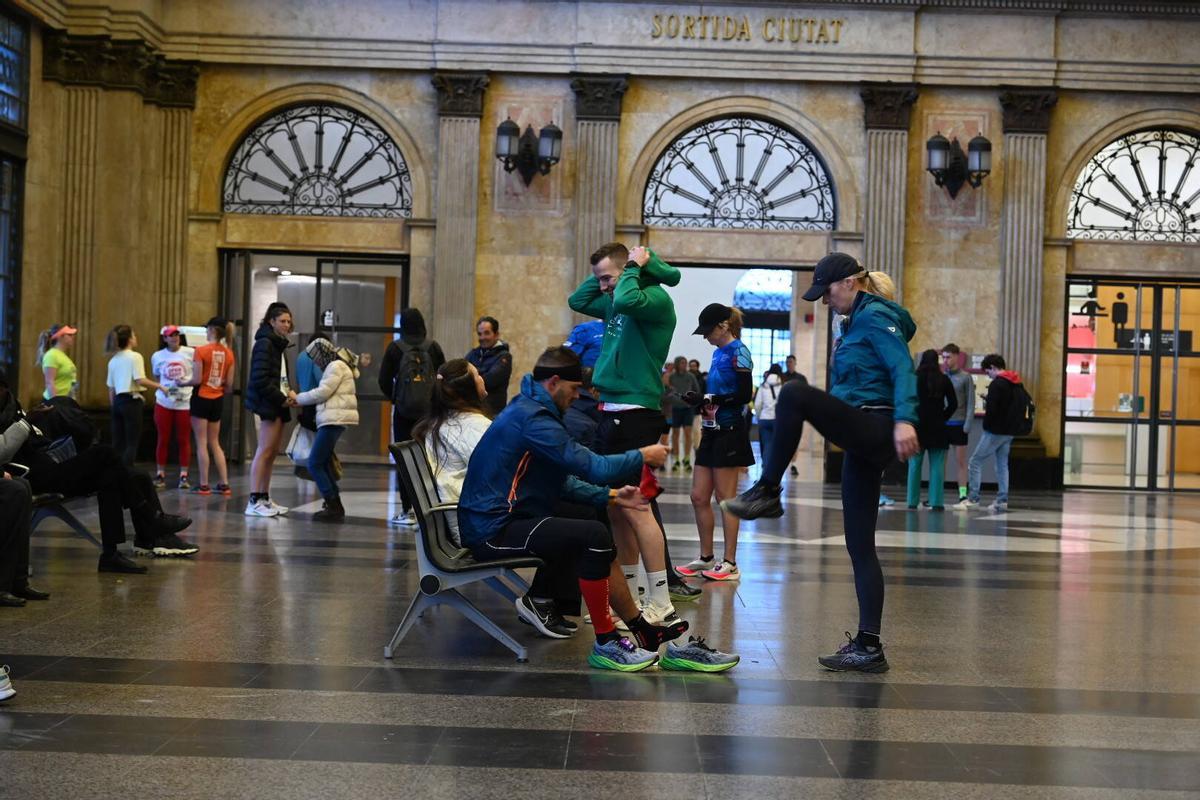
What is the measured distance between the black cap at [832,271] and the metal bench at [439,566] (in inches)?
68.3

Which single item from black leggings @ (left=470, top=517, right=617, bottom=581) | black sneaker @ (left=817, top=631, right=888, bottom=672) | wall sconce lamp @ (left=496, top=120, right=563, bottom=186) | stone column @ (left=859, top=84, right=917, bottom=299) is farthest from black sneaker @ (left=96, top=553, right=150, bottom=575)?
stone column @ (left=859, top=84, right=917, bottom=299)

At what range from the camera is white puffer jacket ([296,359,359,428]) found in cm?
1196

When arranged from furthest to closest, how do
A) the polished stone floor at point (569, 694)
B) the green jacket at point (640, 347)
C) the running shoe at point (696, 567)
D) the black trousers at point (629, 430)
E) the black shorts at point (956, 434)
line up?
the black shorts at point (956, 434), the running shoe at point (696, 567), the black trousers at point (629, 430), the green jacket at point (640, 347), the polished stone floor at point (569, 694)

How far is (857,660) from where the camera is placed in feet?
20.6

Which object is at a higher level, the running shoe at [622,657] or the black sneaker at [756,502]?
the black sneaker at [756,502]

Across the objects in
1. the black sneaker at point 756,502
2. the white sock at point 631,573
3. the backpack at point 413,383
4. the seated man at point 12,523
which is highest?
the backpack at point 413,383

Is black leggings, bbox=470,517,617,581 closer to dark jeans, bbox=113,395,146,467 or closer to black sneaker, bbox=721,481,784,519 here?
black sneaker, bbox=721,481,784,519

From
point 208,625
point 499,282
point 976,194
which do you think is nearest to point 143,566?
point 208,625

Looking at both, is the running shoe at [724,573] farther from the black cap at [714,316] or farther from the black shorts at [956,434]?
the black shorts at [956,434]

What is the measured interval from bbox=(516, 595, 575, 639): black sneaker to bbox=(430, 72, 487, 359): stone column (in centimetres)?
1171

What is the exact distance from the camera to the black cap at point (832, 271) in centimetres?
645

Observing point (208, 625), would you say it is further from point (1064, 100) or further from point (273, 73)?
point (1064, 100)

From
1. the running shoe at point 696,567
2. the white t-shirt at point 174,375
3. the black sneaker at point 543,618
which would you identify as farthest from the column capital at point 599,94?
the black sneaker at point 543,618

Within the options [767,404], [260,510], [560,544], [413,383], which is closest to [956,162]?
[767,404]
